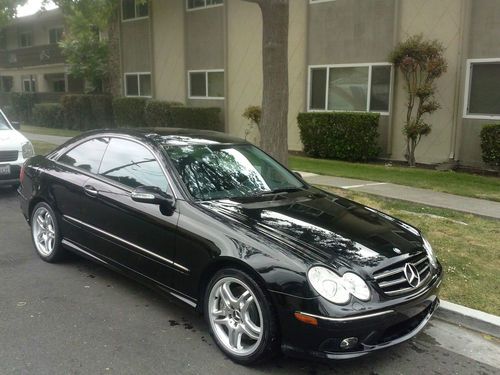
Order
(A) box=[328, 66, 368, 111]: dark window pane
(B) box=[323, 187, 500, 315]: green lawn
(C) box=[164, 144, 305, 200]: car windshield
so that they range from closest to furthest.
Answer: (C) box=[164, 144, 305, 200]: car windshield
(B) box=[323, 187, 500, 315]: green lawn
(A) box=[328, 66, 368, 111]: dark window pane

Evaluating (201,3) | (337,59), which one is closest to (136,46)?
(201,3)

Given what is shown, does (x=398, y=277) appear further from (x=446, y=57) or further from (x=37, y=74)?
(x=37, y=74)

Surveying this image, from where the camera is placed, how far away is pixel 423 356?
3646mm

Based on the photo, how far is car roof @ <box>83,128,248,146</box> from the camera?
4.63m

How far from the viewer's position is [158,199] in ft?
12.9

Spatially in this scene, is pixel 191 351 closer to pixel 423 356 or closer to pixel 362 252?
pixel 362 252

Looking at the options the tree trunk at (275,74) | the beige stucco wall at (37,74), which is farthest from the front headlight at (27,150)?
the beige stucco wall at (37,74)

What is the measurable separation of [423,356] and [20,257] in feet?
13.9

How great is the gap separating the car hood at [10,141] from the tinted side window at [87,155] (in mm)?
3802

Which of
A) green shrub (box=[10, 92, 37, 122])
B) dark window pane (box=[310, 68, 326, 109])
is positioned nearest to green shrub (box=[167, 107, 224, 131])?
dark window pane (box=[310, 68, 326, 109])

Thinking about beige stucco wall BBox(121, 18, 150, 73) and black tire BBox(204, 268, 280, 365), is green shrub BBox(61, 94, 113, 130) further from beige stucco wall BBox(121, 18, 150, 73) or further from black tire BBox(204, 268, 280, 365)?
black tire BBox(204, 268, 280, 365)

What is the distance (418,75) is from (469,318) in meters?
8.83

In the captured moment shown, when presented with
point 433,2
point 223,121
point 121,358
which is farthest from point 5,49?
point 121,358

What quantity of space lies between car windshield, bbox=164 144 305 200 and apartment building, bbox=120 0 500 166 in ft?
26.2
